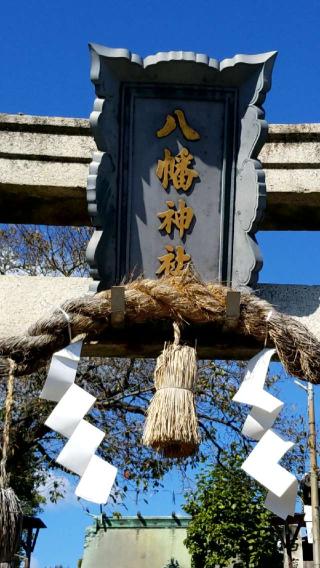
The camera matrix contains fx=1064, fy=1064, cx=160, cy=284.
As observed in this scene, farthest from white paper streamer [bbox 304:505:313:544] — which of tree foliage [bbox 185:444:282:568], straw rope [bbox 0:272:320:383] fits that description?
straw rope [bbox 0:272:320:383]

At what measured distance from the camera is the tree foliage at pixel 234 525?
10945 millimetres

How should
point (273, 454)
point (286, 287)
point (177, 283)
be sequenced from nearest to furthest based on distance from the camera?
point (273, 454) < point (177, 283) < point (286, 287)

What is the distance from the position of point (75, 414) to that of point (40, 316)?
659 mm

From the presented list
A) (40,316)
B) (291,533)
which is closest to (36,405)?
A: (291,533)

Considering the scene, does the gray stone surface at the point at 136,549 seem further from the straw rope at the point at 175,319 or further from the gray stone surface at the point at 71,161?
the straw rope at the point at 175,319

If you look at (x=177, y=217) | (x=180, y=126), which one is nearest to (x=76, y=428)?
(x=177, y=217)

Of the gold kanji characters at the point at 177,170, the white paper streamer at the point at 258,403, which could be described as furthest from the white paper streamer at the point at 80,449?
the gold kanji characters at the point at 177,170

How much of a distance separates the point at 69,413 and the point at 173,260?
82 cm

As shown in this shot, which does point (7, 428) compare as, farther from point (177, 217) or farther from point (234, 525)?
point (234, 525)

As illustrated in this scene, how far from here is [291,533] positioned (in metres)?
10.9

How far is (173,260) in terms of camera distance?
4621 mm

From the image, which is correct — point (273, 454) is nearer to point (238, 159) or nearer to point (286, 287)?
point (286, 287)

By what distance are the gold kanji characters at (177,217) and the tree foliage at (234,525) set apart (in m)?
6.42

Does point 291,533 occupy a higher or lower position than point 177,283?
lower
